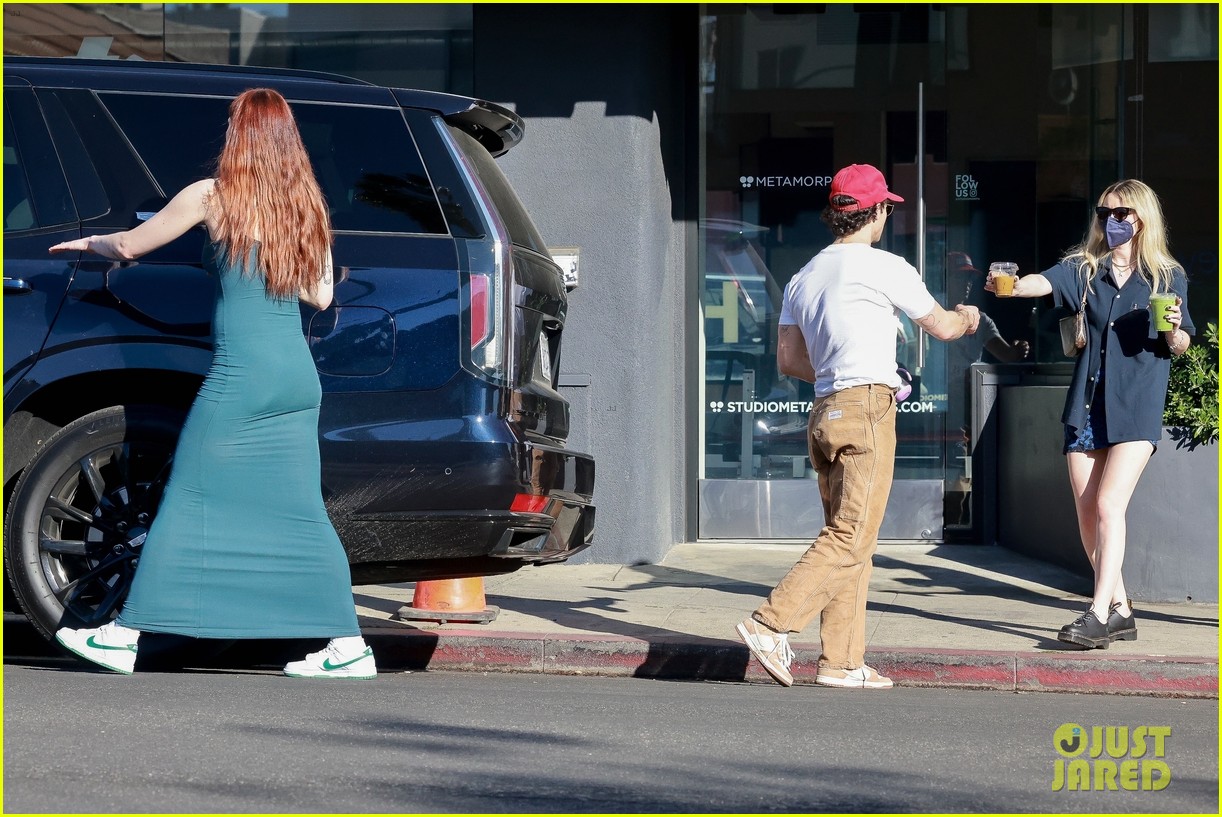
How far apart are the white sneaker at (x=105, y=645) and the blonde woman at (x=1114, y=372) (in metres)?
3.59

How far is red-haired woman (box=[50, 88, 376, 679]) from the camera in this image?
5.07m

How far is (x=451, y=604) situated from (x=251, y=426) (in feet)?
5.91

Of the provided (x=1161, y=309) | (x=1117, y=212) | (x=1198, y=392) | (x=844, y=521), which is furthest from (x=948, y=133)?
(x=844, y=521)

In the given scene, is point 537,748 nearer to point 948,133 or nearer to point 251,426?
point 251,426

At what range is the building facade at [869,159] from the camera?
9.46 m

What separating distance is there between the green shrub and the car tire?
4.33 metres

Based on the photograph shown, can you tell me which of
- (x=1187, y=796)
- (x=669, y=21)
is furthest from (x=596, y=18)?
(x=1187, y=796)

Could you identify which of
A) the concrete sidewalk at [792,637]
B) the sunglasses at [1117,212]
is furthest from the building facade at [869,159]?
the sunglasses at [1117,212]

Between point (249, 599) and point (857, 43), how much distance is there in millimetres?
5909

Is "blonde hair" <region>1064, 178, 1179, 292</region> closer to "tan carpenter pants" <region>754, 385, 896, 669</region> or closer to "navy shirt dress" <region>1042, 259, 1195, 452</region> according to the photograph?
"navy shirt dress" <region>1042, 259, 1195, 452</region>

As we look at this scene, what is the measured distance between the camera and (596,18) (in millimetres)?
8648

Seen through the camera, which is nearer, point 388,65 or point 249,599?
point 249,599

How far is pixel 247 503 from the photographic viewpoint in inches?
203

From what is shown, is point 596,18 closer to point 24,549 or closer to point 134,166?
point 134,166
